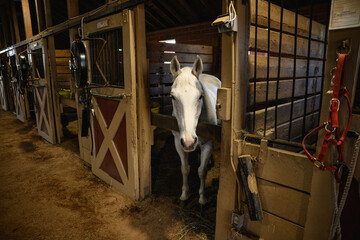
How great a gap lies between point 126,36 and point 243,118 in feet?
5.79

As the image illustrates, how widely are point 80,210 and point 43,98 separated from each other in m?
3.79

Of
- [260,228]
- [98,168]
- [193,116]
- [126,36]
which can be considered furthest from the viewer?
[98,168]

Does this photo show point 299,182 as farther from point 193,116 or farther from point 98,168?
point 98,168

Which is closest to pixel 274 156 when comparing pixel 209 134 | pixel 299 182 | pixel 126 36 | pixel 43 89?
pixel 299 182

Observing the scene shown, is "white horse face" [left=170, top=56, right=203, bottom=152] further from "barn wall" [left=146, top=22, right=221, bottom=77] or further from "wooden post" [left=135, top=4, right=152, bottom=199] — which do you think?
"barn wall" [left=146, top=22, right=221, bottom=77]

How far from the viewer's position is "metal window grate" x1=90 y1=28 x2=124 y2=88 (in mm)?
2844

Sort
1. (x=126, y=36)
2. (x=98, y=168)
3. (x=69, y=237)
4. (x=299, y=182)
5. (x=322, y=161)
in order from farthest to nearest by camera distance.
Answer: (x=98, y=168)
(x=126, y=36)
(x=69, y=237)
(x=299, y=182)
(x=322, y=161)

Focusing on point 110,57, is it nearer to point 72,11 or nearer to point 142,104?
point 142,104

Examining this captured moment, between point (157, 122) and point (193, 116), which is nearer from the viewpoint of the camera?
point (193, 116)

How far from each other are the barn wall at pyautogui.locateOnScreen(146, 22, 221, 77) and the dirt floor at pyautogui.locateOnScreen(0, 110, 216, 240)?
342 centimetres

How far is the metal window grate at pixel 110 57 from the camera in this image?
112 inches

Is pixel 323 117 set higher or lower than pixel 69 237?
higher

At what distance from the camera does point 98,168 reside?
11.7 feet

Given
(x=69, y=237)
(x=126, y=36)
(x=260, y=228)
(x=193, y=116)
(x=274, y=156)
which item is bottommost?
(x=69, y=237)
